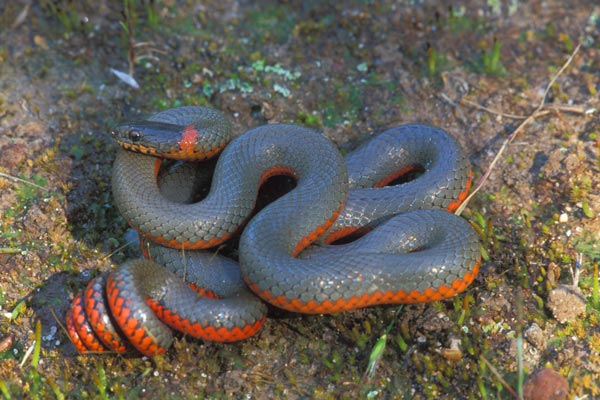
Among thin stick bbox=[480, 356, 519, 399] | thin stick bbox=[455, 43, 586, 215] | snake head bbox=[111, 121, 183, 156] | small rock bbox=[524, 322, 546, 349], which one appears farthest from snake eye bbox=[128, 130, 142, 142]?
small rock bbox=[524, 322, 546, 349]

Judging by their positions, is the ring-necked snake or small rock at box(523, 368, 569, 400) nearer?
small rock at box(523, 368, 569, 400)

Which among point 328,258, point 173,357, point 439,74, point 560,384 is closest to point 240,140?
point 328,258

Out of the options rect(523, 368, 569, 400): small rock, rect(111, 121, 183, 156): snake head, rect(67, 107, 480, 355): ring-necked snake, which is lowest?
rect(523, 368, 569, 400): small rock

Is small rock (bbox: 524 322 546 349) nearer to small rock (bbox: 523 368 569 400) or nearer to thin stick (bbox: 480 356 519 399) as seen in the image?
small rock (bbox: 523 368 569 400)

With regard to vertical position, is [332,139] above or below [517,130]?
below

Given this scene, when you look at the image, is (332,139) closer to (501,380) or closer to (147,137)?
(147,137)

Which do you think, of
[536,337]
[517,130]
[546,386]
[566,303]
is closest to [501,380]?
[546,386]

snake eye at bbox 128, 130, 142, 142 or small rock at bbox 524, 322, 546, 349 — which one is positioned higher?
snake eye at bbox 128, 130, 142, 142

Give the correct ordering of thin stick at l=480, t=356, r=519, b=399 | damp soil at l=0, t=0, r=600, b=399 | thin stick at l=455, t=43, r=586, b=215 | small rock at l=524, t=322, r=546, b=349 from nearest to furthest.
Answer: thin stick at l=480, t=356, r=519, b=399
damp soil at l=0, t=0, r=600, b=399
small rock at l=524, t=322, r=546, b=349
thin stick at l=455, t=43, r=586, b=215
